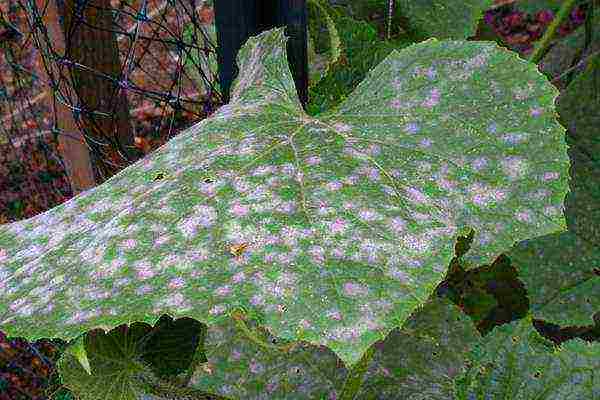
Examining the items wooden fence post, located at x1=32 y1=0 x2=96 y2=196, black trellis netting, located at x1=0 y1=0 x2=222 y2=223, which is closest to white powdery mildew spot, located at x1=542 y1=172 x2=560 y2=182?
black trellis netting, located at x1=0 y1=0 x2=222 y2=223

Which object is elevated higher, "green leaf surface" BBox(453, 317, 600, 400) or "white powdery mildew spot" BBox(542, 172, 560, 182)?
"white powdery mildew spot" BBox(542, 172, 560, 182)

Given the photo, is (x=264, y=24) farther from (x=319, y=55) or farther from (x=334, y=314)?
(x=334, y=314)

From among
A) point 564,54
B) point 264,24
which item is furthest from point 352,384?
point 564,54

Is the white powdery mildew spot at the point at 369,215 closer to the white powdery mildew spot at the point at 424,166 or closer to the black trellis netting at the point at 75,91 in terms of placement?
the white powdery mildew spot at the point at 424,166

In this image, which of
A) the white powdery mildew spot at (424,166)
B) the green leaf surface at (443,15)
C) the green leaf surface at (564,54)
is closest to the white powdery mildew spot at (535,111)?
the white powdery mildew spot at (424,166)

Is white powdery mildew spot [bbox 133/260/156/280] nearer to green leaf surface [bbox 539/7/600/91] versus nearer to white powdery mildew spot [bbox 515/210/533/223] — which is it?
white powdery mildew spot [bbox 515/210/533/223]

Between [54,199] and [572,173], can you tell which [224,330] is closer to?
[572,173]

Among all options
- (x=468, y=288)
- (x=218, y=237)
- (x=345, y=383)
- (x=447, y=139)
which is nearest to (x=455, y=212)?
(x=447, y=139)
